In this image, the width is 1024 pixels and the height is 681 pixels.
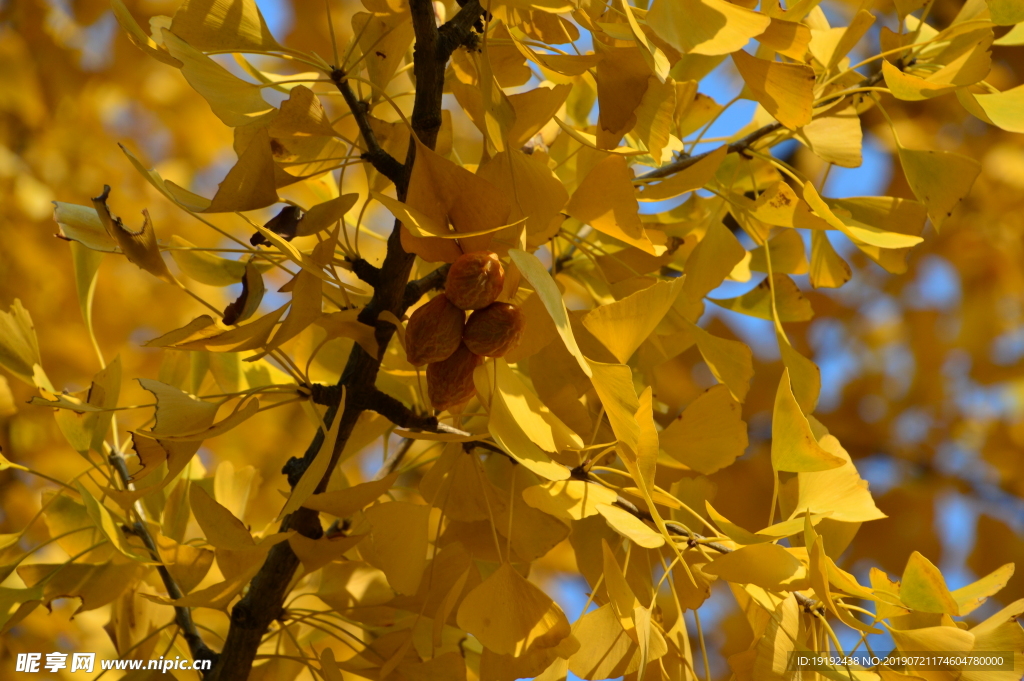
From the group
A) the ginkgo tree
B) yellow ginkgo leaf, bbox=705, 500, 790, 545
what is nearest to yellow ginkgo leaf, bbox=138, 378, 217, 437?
the ginkgo tree

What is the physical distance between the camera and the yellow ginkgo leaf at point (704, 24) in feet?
0.89

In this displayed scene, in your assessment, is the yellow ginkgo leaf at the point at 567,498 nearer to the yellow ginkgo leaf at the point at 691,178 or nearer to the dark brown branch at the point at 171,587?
the yellow ginkgo leaf at the point at 691,178

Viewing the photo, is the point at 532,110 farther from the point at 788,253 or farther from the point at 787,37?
the point at 788,253

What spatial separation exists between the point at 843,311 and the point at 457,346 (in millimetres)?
1180

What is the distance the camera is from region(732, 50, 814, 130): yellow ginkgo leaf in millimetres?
335

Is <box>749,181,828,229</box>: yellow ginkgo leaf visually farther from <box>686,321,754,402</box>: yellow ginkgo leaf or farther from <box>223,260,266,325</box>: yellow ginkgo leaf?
<box>223,260,266,325</box>: yellow ginkgo leaf

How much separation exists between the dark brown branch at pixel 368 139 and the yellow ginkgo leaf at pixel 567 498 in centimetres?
16

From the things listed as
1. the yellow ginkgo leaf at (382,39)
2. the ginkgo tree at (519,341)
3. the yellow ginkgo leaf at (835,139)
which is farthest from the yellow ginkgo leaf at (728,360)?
the yellow ginkgo leaf at (382,39)

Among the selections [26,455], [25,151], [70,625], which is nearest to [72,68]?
[25,151]

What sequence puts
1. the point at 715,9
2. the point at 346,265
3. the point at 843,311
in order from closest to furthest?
the point at 715,9, the point at 346,265, the point at 843,311

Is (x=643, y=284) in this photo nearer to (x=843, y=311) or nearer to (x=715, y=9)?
(x=715, y=9)

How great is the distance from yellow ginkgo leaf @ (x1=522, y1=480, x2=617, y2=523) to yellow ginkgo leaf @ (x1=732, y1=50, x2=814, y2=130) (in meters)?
0.18

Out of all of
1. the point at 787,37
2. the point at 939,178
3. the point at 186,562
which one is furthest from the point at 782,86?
the point at 186,562

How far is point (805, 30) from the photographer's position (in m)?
0.31
